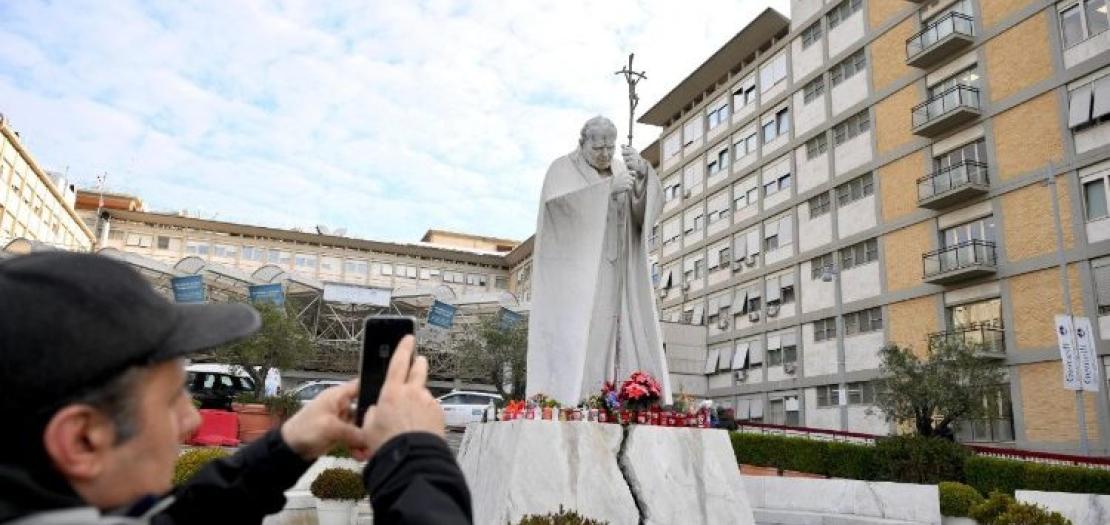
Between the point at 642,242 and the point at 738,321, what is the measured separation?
35.2 metres

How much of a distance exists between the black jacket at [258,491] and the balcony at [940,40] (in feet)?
108

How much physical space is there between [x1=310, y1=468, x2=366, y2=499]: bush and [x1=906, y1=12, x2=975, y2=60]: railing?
92.0ft

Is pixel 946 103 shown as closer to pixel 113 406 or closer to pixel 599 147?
pixel 599 147

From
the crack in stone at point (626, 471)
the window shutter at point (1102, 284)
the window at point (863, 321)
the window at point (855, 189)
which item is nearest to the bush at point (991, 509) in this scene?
the crack in stone at point (626, 471)

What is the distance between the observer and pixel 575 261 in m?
9.35

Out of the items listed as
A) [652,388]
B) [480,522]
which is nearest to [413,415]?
[480,522]

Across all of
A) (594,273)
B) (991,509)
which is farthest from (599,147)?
(991,509)

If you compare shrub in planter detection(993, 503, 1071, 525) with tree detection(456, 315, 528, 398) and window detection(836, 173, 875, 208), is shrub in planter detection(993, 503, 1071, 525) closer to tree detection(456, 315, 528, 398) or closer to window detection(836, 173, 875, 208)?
window detection(836, 173, 875, 208)

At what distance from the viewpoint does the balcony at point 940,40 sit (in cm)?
3003

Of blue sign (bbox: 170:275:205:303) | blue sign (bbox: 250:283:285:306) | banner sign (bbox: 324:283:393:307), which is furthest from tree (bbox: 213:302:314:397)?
banner sign (bbox: 324:283:393:307)

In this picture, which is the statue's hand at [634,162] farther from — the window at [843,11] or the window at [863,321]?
the window at [843,11]

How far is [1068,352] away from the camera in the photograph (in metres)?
21.7

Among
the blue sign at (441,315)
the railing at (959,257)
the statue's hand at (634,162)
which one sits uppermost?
the railing at (959,257)

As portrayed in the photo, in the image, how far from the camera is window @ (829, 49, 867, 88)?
36.3 meters
